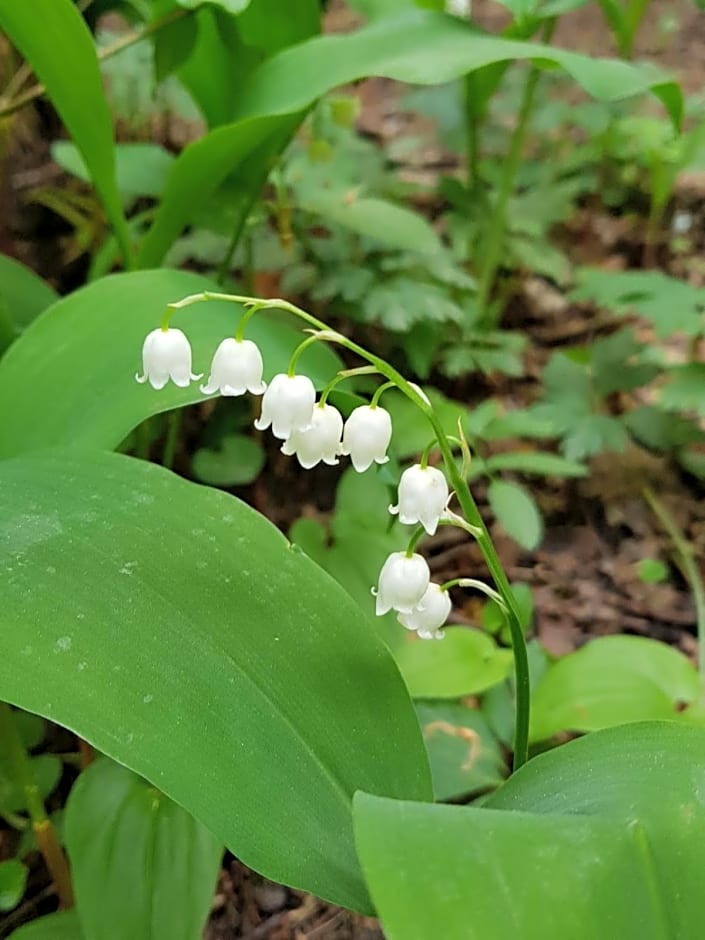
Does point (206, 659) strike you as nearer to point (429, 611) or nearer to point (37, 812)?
point (429, 611)

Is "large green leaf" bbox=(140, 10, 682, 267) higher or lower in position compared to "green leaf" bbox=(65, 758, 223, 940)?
higher

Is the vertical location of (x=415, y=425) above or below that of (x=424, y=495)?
below

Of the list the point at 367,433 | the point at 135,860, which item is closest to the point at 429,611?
the point at 367,433

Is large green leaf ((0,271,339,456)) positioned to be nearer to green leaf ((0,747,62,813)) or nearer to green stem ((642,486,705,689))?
green leaf ((0,747,62,813))

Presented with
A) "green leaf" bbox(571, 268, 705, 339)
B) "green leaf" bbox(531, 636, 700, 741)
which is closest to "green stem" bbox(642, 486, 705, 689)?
"green leaf" bbox(531, 636, 700, 741)

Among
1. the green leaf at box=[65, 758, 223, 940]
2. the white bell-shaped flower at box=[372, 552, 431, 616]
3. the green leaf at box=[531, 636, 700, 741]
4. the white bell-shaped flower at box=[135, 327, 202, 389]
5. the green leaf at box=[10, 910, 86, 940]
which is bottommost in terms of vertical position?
the green leaf at box=[531, 636, 700, 741]

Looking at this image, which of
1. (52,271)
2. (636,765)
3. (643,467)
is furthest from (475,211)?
(636,765)

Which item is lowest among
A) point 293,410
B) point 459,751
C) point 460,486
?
point 459,751
